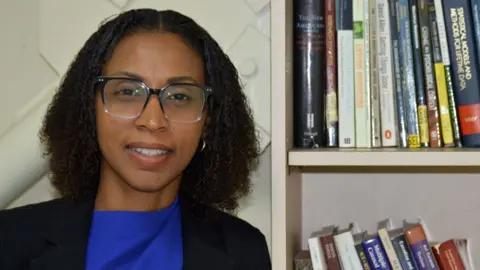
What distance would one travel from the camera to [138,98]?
3.69 feet

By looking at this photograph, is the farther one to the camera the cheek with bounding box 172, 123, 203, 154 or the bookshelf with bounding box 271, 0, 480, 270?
the bookshelf with bounding box 271, 0, 480, 270

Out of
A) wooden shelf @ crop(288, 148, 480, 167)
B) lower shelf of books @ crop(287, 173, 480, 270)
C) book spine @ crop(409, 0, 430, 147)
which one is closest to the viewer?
wooden shelf @ crop(288, 148, 480, 167)

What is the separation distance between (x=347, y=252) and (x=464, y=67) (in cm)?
40

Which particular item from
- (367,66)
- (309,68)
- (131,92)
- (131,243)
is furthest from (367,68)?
(131,243)

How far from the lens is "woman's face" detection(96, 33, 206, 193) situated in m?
1.12

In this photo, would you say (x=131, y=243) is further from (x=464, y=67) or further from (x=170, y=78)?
(x=464, y=67)

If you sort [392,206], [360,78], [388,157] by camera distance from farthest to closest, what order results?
[392,206]
[360,78]
[388,157]

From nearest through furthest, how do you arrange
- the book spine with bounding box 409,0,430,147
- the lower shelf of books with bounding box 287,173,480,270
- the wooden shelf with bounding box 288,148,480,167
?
the wooden shelf with bounding box 288,148,480,167
the book spine with bounding box 409,0,430,147
the lower shelf of books with bounding box 287,173,480,270

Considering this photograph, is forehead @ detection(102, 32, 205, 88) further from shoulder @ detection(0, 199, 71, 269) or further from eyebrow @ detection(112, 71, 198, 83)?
shoulder @ detection(0, 199, 71, 269)

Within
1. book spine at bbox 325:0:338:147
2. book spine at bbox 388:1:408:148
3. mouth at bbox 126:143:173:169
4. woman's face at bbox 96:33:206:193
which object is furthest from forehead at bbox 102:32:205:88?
book spine at bbox 388:1:408:148

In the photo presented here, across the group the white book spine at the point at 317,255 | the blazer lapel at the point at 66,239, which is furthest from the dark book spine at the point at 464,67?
the blazer lapel at the point at 66,239

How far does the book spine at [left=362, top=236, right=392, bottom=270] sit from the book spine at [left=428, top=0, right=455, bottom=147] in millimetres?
224

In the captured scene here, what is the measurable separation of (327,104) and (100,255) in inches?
19.5

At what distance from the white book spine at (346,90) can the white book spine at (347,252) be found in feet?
0.59
